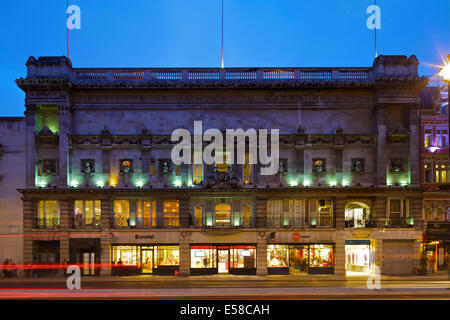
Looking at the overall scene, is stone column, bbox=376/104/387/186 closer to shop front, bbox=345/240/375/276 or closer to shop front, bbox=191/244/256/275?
shop front, bbox=345/240/375/276

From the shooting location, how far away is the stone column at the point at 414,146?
33031mm

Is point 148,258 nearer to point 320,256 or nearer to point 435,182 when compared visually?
point 320,256

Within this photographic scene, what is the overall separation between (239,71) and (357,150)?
45.2 feet

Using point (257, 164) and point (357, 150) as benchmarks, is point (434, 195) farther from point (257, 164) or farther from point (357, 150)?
point (257, 164)

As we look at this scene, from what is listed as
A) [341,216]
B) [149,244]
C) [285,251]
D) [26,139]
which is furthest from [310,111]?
[26,139]

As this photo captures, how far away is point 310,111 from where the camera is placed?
34.1m

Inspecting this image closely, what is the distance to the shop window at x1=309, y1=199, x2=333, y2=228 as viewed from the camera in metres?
32.9

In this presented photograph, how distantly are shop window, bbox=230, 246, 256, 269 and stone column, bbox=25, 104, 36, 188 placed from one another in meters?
20.1

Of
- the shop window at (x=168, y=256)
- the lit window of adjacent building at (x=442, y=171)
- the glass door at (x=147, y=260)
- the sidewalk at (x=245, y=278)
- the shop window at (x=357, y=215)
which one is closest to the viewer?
the sidewalk at (x=245, y=278)

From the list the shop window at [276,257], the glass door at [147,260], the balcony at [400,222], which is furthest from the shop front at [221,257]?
the balcony at [400,222]

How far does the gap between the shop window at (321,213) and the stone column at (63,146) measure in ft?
76.9

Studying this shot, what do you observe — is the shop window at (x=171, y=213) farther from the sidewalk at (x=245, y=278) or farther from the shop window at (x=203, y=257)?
the sidewalk at (x=245, y=278)

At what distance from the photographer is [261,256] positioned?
32.2m

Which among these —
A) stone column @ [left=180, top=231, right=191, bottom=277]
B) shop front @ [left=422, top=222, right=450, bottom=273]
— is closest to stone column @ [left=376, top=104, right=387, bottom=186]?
shop front @ [left=422, top=222, right=450, bottom=273]
